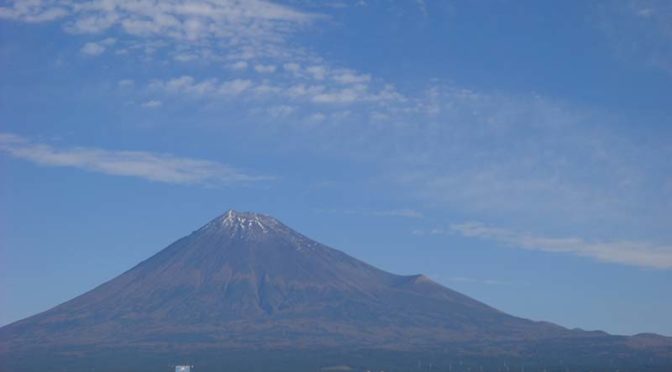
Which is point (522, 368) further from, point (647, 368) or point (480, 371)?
point (647, 368)

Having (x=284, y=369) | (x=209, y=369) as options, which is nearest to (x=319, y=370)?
(x=284, y=369)

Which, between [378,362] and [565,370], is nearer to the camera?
[565,370]

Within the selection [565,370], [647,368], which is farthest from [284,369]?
[647,368]

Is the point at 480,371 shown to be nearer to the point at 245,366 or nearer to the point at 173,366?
the point at 245,366

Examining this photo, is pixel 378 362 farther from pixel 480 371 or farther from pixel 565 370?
pixel 565 370

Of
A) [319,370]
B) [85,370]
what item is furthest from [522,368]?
[85,370]

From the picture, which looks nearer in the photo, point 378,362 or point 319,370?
point 319,370
